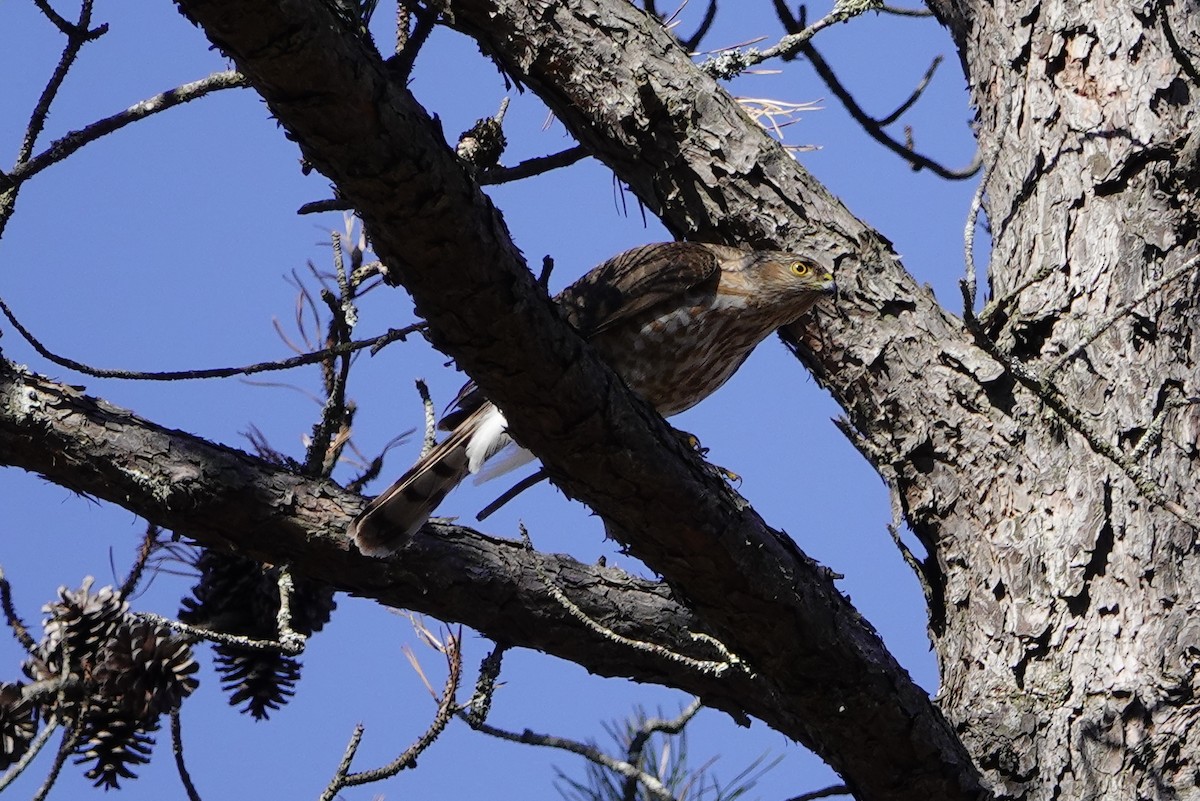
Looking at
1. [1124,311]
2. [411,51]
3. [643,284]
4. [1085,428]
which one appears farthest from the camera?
[643,284]

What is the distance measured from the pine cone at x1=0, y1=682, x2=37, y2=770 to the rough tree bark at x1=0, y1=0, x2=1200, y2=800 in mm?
563

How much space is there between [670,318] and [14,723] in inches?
87.3

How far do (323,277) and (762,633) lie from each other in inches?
95.4

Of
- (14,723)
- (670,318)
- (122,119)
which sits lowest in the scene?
(14,723)

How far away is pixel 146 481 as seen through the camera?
119 inches

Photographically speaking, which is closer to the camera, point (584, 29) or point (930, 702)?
point (930, 702)

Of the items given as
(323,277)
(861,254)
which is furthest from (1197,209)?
(323,277)

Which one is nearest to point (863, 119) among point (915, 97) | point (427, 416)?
point (915, 97)

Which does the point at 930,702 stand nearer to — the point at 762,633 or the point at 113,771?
the point at 762,633

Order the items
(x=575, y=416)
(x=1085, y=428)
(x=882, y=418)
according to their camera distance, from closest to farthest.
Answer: (x=575, y=416), (x=1085, y=428), (x=882, y=418)

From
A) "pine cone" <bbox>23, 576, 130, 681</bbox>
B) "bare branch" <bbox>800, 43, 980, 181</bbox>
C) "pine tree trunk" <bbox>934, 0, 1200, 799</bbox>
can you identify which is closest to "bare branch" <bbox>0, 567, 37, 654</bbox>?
"pine cone" <bbox>23, 576, 130, 681</bbox>

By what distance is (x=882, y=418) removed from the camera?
138 inches

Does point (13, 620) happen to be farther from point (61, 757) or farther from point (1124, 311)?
point (1124, 311)

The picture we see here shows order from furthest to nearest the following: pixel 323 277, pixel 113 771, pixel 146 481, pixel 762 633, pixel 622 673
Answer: pixel 323 277 → pixel 622 673 → pixel 113 771 → pixel 146 481 → pixel 762 633
